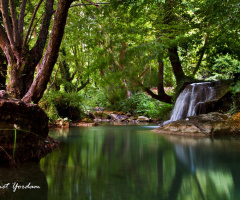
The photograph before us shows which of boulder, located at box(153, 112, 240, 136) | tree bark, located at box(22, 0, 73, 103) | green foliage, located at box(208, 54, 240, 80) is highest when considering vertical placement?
green foliage, located at box(208, 54, 240, 80)

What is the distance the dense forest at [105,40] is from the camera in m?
4.43

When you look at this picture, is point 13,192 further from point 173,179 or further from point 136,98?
point 136,98

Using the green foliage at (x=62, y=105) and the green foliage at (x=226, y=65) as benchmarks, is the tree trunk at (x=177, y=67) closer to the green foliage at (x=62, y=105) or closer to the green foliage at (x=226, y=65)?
the green foliage at (x=226, y=65)

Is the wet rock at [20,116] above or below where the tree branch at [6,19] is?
below

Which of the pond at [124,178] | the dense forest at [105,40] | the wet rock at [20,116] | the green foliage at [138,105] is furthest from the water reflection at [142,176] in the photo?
the green foliage at [138,105]

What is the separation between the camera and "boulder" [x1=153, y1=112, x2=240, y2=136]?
5719 mm

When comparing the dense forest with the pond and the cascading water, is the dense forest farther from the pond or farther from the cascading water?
the pond

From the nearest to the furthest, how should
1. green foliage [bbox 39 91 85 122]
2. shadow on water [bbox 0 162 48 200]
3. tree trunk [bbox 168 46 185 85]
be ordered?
shadow on water [bbox 0 162 48 200] < green foliage [bbox 39 91 85 122] < tree trunk [bbox 168 46 185 85]

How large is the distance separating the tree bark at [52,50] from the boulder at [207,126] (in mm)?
3978

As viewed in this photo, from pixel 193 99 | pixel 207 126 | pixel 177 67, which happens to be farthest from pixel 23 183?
pixel 177 67

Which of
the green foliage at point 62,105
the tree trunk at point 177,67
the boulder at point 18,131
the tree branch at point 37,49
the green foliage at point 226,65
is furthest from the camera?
the green foliage at point 226,65

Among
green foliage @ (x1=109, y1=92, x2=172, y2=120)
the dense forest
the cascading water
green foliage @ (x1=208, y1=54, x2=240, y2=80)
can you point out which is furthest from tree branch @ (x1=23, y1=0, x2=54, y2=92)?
green foliage @ (x1=208, y1=54, x2=240, y2=80)

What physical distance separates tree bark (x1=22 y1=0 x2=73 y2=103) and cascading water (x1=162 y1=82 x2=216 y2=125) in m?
5.83

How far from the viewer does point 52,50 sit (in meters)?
4.04
